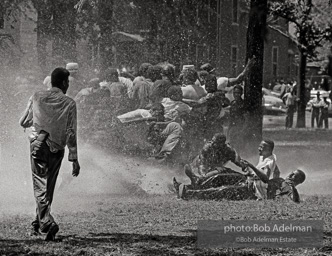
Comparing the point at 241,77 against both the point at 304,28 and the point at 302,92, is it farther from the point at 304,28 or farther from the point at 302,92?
the point at 302,92

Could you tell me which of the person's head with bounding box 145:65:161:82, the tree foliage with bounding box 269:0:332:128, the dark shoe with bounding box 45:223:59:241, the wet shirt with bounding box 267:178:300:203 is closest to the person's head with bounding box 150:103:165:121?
the person's head with bounding box 145:65:161:82

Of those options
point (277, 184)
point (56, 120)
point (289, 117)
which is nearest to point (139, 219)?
point (56, 120)

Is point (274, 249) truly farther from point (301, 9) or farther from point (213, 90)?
point (301, 9)

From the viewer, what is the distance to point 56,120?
786cm

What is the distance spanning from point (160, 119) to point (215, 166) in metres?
2.30

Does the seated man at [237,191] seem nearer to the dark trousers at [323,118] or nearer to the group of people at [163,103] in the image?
the group of people at [163,103]

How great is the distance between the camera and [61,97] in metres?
7.92

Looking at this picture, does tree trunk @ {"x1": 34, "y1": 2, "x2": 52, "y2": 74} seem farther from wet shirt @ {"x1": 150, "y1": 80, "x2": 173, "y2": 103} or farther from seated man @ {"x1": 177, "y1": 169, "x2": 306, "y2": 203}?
seated man @ {"x1": 177, "y1": 169, "x2": 306, "y2": 203}

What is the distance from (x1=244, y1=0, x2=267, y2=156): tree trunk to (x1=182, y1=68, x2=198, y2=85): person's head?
233 centimetres

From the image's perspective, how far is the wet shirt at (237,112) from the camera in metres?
16.2

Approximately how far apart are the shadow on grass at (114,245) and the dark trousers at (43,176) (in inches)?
11.2

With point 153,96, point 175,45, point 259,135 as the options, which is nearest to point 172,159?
point 153,96

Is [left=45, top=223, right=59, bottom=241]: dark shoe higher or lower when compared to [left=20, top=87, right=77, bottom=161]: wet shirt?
lower

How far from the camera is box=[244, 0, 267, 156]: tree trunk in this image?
16797mm
